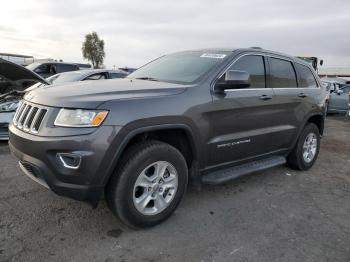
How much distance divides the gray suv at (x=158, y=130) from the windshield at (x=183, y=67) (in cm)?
2

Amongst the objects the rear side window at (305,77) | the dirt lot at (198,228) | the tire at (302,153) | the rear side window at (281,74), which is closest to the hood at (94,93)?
the dirt lot at (198,228)

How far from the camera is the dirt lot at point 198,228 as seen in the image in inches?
117

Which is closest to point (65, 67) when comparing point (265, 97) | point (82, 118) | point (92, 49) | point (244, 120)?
point (265, 97)

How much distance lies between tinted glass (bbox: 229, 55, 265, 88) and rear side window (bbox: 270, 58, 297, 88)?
8.8 inches

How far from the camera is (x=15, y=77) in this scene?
17.5 feet

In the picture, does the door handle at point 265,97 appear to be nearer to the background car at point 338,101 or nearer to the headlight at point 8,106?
the headlight at point 8,106

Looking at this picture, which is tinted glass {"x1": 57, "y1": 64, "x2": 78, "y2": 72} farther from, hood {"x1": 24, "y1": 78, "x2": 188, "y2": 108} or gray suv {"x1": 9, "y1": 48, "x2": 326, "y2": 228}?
hood {"x1": 24, "y1": 78, "x2": 188, "y2": 108}

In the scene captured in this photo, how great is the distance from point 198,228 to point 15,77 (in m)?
3.72

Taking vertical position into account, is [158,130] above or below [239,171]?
above

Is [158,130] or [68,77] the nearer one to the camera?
[158,130]

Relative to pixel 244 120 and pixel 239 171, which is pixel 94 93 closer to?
pixel 244 120

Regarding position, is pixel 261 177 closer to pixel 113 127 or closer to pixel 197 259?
pixel 197 259

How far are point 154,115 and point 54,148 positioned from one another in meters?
0.90

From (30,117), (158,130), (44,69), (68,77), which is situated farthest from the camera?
(44,69)
